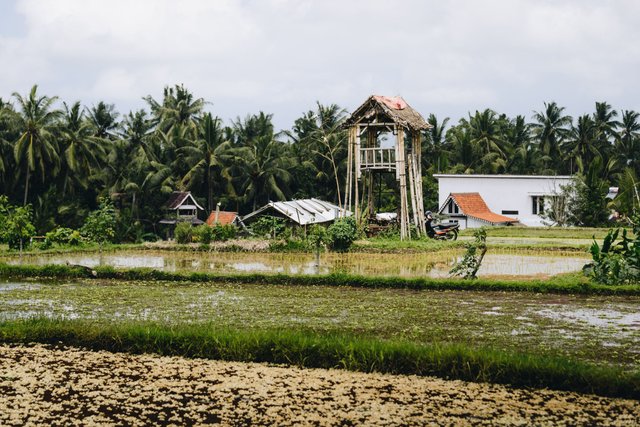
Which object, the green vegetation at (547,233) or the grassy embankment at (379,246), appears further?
the green vegetation at (547,233)

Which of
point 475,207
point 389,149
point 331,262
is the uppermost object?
point 389,149

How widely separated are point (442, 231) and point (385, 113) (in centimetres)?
411

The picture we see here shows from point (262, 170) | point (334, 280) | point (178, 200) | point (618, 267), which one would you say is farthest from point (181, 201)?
point (618, 267)

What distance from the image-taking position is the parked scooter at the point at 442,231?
23844mm

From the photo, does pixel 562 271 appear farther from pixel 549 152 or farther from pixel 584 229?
pixel 549 152

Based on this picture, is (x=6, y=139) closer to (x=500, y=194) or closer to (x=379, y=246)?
(x=379, y=246)

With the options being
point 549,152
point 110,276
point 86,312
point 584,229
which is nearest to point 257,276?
point 110,276

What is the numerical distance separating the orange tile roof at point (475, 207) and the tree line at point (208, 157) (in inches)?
131

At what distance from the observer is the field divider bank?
1227cm

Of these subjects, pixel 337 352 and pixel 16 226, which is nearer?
pixel 337 352

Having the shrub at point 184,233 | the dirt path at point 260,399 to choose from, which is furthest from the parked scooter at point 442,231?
the dirt path at point 260,399

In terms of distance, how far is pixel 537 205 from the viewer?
3244 cm

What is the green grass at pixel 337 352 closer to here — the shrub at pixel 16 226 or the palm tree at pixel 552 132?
the shrub at pixel 16 226

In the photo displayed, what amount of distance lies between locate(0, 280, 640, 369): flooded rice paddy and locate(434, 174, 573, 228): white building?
20065 mm
